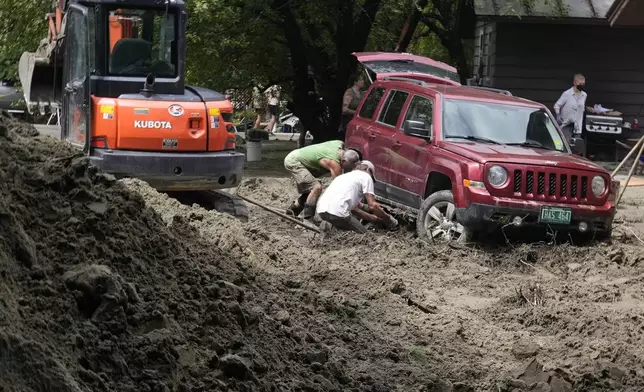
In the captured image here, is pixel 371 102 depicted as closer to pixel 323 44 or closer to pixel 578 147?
pixel 578 147

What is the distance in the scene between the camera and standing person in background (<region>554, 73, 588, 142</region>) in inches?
820

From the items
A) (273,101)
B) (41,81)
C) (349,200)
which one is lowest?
(273,101)

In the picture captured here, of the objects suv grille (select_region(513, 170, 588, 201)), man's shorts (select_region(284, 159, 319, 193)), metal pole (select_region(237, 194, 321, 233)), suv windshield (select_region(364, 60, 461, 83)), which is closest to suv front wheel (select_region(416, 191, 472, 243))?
suv grille (select_region(513, 170, 588, 201))

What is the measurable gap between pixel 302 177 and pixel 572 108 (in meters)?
8.27

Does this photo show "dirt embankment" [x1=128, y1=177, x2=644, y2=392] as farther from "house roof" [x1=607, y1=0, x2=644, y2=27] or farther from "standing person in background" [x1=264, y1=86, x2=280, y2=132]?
"standing person in background" [x1=264, y1=86, x2=280, y2=132]

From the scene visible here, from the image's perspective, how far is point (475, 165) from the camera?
12016 millimetres

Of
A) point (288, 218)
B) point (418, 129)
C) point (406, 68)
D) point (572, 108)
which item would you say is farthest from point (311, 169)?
point (572, 108)

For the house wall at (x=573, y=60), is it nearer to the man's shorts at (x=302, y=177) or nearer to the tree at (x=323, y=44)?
the tree at (x=323, y=44)

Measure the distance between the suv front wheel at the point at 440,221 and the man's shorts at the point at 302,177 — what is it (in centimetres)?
214

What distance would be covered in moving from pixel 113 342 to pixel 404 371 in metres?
2.51

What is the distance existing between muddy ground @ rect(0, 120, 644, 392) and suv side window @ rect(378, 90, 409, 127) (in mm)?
2626

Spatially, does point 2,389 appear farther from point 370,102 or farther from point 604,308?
point 370,102

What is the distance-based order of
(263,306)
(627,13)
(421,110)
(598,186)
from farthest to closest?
(627,13) < (421,110) < (598,186) < (263,306)

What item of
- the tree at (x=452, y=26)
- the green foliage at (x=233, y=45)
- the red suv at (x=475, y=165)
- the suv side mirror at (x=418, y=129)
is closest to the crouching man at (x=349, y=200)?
the red suv at (x=475, y=165)
